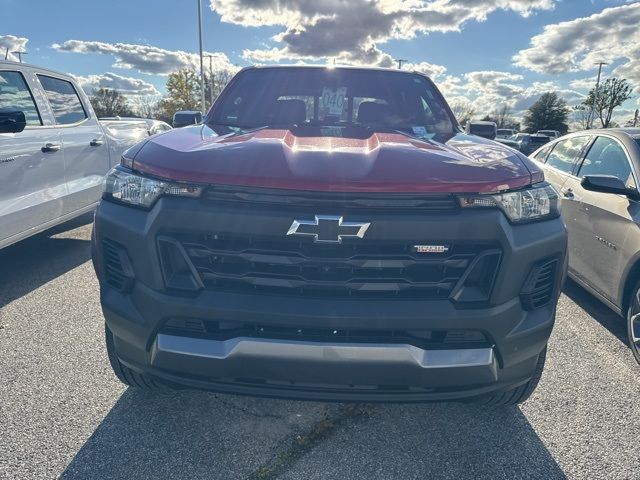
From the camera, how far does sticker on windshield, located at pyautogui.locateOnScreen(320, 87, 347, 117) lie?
330 centimetres

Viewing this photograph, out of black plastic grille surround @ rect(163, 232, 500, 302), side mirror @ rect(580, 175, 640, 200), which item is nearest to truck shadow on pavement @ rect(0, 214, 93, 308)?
black plastic grille surround @ rect(163, 232, 500, 302)

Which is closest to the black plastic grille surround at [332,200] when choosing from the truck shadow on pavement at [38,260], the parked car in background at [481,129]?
the parked car in background at [481,129]

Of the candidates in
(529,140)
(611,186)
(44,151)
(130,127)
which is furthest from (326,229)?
(529,140)

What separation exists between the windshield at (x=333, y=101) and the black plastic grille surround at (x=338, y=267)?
50.1 inches

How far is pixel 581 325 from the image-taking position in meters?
3.79

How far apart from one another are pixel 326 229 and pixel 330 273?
188 mm

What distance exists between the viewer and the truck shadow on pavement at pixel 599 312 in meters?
3.73

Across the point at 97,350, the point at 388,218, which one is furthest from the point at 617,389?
the point at 97,350

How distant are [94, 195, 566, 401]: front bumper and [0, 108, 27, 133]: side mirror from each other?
234 centimetres

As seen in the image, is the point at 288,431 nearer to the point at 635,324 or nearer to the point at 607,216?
the point at 635,324

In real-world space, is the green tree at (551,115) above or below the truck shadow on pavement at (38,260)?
below

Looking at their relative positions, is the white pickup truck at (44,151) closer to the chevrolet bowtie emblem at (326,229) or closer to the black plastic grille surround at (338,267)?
the black plastic grille surround at (338,267)

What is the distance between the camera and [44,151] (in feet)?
14.3

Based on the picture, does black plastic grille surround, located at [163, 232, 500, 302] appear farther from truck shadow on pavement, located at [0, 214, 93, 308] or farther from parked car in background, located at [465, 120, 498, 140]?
truck shadow on pavement, located at [0, 214, 93, 308]
